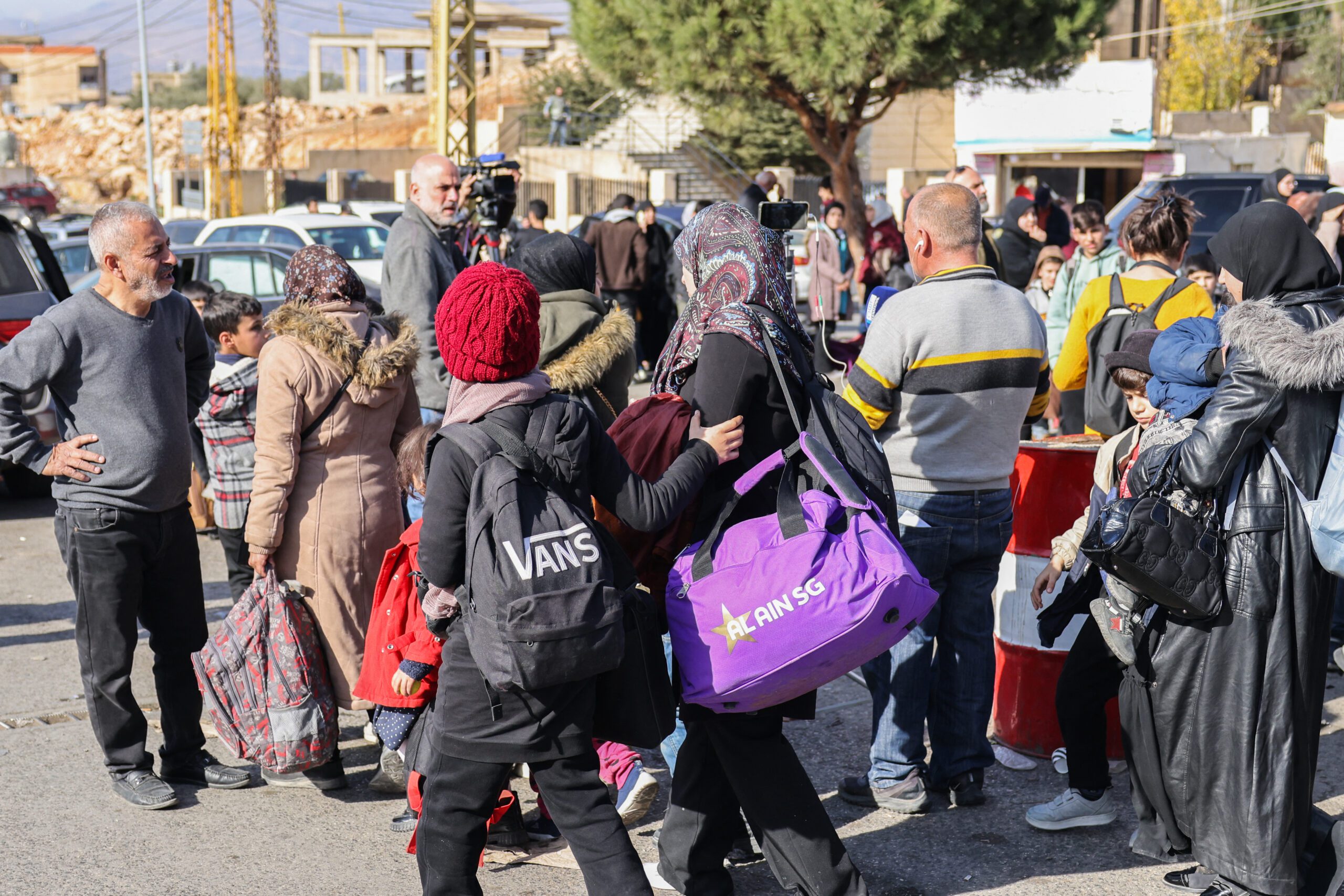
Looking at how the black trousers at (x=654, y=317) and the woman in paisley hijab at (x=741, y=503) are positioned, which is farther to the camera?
the black trousers at (x=654, y=317)

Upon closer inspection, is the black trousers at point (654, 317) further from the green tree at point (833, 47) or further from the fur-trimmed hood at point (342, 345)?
the green tree at point (833, 47)

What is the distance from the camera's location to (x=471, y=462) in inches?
117

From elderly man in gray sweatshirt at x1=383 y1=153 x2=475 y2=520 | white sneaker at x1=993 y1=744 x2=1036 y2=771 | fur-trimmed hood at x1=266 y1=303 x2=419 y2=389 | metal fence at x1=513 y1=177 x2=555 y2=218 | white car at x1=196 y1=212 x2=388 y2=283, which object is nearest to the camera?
fur-trimmed hood at x1=266 y1=303 x2=419 y2=389

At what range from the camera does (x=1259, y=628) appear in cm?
339

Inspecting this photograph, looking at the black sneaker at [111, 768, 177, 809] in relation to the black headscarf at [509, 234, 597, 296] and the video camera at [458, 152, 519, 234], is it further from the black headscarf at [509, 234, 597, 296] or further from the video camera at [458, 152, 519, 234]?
the video camera at [458, 152, 519, 234]

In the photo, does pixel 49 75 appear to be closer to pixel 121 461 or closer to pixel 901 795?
pixel 121 461

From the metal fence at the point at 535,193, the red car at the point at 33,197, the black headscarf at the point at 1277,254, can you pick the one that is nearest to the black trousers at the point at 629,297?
the black headscarf at the point at 1277,254

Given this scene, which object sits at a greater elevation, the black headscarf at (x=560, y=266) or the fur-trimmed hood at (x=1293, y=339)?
the black headscarf at (x=560, y=266)

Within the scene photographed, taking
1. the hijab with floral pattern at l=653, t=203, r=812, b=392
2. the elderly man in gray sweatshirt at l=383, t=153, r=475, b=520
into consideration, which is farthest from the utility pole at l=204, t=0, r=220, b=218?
the hijab with floral pattern at l=653, t=203, r=812, b=392

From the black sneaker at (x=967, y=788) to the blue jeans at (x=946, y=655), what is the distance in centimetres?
2

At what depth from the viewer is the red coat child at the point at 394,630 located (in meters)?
3.82

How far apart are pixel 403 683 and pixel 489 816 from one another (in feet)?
2.23

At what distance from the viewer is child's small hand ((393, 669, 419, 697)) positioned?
12.2 feet

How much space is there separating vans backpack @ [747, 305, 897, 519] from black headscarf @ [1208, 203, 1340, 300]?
108cm
